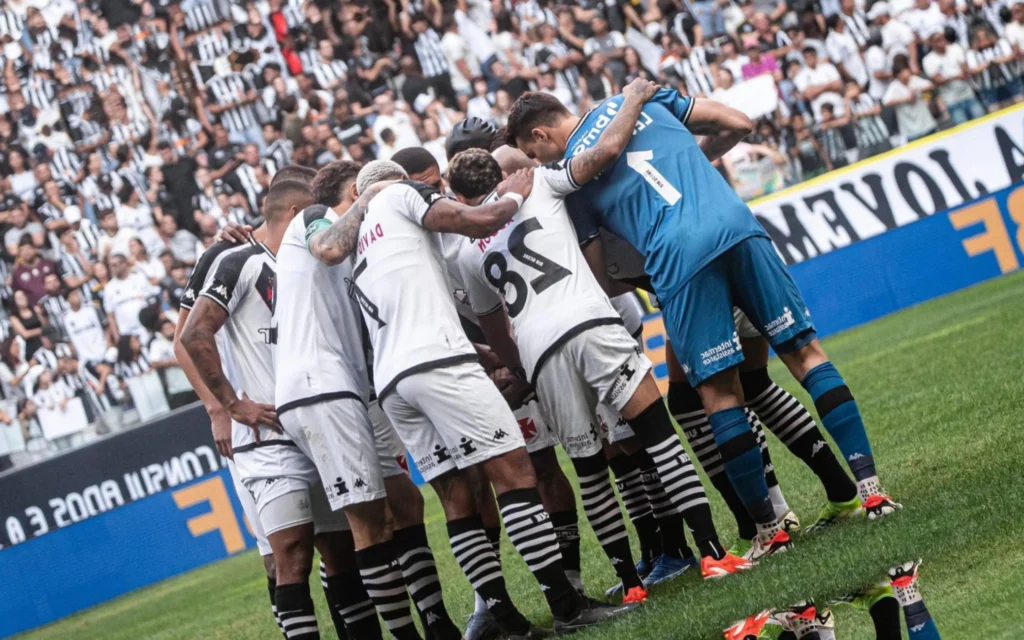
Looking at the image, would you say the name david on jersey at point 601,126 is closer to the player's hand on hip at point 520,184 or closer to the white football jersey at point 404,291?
the player's hand on hip at point 520,184

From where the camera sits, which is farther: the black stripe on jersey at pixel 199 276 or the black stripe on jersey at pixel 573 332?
the black stripe on jersey at pixel 199 276

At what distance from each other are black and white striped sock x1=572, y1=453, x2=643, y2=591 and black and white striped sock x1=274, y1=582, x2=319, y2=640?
1490 mm

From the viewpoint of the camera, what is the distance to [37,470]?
48.9 ft

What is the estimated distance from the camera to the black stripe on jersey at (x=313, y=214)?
247 inches

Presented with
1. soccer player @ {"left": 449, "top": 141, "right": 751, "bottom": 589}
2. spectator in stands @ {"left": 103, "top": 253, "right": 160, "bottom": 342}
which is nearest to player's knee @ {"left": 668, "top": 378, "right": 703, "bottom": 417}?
soccer player @ {"left": 449, "top": 141, "right": 751, "bottom": 589}

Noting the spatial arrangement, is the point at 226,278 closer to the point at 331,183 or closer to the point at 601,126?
the point at 331,183

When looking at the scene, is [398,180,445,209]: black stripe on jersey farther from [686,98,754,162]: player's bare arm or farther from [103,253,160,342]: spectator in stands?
[103,253,160,342]: spectator in stands

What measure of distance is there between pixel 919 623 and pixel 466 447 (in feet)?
7.67

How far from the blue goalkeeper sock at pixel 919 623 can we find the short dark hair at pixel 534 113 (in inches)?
127

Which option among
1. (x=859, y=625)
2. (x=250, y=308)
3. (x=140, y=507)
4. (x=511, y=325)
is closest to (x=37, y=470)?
(x=140, y=507)

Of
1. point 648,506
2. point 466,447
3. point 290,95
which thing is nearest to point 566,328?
point 466,447

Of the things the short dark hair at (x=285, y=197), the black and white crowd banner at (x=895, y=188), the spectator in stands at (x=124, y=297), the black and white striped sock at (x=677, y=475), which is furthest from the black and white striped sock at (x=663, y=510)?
the spectator in stands at (x=124, y=297)

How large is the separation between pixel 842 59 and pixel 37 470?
12005 mm

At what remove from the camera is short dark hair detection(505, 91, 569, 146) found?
6.48 meters
